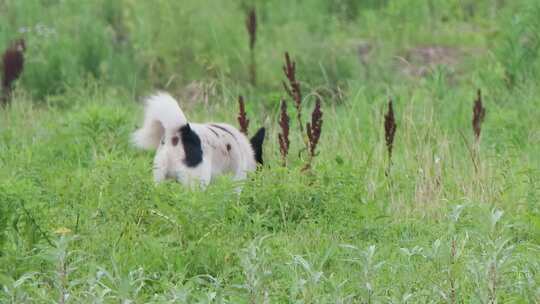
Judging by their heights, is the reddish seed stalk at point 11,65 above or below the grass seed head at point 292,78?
below

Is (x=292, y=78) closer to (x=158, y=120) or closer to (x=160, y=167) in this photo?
(x=158, y=120)

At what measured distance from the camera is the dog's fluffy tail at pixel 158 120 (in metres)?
7.48

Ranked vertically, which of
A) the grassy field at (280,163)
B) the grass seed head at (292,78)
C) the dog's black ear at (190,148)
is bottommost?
the grassy field at (280,163)

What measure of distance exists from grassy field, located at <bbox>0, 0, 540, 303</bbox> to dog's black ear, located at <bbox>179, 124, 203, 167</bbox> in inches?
15.3

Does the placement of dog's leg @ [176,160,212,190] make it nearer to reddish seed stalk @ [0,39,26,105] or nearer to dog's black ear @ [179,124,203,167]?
dog's black ear @ [179,124,203,167]

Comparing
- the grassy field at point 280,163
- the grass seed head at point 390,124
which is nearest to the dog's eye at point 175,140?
the grassy field at point 280,163

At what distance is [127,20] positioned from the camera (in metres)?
13.1

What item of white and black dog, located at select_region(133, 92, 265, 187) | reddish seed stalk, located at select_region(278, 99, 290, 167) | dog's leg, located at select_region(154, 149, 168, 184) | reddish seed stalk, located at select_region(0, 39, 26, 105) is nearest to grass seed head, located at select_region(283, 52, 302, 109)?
reddish seed stalk, located at select_region(278, 99, 290, 167)

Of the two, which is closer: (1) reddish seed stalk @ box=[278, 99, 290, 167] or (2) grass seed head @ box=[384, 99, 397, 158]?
(1) reddish seed stalk @ box=[278, 99, 290, 167]

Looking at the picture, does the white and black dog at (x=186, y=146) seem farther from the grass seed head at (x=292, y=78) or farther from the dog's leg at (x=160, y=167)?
the grass seed head at (x=292, y=78)

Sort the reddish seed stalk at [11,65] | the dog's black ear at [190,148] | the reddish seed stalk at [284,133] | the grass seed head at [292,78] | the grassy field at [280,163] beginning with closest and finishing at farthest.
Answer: the grassy field at [280,163] → the reddish seed stalk at [284,133] → the dog's black ear at [190,148] → the grass seed head at [292,78] → the reddish seed stalk at [11,65]

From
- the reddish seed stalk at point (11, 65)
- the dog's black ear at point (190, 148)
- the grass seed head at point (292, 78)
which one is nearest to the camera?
the dog's black ear at point (190, 148)

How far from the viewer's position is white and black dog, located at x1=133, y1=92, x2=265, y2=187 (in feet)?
24.6

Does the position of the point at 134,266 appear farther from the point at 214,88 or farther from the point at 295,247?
the point at 214,88
